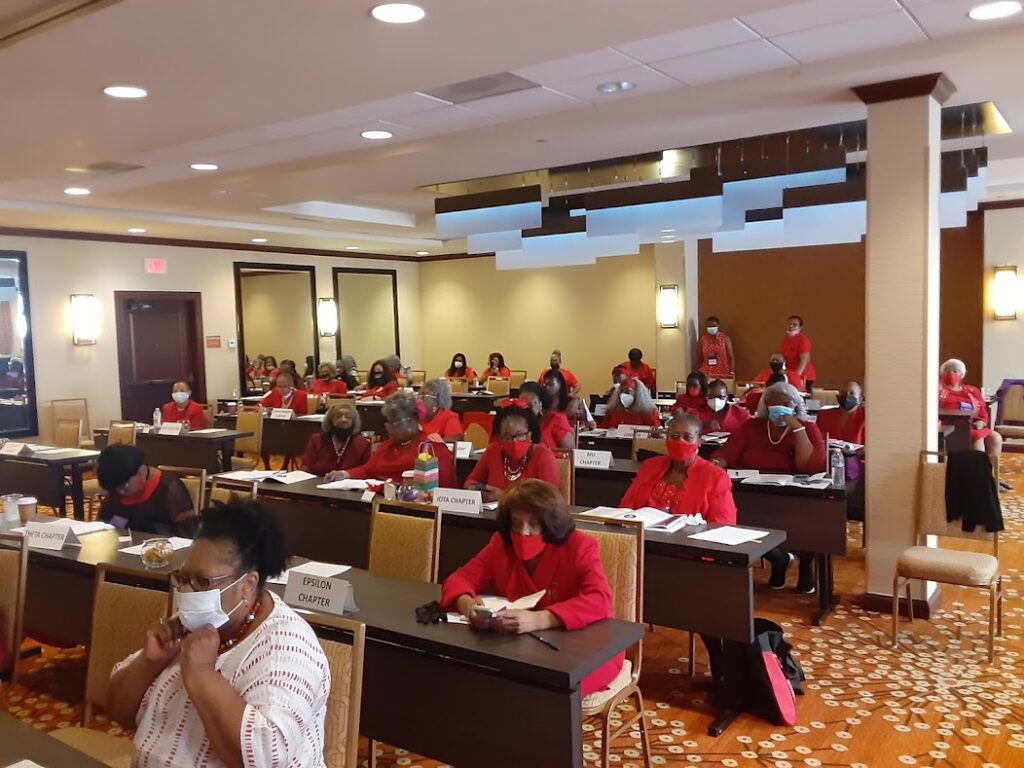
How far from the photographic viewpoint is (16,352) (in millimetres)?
10133

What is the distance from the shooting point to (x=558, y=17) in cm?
315

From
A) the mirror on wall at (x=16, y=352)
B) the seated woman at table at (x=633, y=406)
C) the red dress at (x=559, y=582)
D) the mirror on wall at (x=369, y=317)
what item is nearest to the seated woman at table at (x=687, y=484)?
the red dress at (x=559, y=582)

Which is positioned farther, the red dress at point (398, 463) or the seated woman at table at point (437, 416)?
the seated woman at table at point (437, 416)

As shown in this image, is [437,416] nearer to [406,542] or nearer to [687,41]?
[406,542]

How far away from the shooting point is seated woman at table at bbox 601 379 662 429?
8.14 meters

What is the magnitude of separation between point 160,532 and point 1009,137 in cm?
685

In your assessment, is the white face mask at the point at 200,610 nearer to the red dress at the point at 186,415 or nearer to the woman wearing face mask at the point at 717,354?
the red dress at the point at 186,415

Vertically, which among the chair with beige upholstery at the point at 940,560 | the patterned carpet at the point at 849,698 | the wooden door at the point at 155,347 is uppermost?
the wooden door at the point at 155,347

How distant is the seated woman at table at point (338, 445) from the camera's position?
5742mm

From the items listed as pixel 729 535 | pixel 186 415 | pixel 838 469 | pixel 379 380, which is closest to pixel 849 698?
pixel 729 535

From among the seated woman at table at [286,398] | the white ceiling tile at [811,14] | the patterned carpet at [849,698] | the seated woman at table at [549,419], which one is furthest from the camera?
the seated woman at table at [286,398]

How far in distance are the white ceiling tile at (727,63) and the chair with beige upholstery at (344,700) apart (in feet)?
11.1

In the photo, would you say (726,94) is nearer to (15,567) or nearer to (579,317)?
(15,567)

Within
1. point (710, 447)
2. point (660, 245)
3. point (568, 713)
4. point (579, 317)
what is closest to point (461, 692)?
point (568, 713)
